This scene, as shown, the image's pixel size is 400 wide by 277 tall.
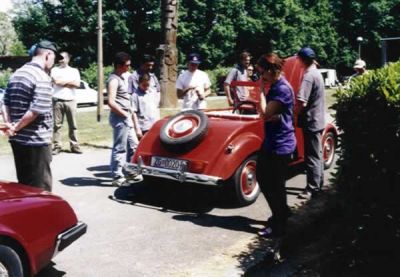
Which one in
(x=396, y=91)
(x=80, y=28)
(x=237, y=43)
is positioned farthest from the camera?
(x=237, y=43)

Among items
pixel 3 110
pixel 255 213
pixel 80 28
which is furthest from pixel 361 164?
pixel 80 28

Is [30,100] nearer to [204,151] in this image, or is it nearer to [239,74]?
[204,151]

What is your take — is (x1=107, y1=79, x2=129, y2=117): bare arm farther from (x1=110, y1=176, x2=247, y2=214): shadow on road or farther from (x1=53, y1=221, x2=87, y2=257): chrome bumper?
(x1=53, y1=221, x2=87, y2=257): chrome bumper

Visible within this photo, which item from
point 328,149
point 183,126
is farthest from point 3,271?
point 328,149

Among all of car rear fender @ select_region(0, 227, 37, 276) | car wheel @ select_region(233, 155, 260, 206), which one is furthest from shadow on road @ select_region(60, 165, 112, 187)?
car rear fender @ select_region(0, 227, 37, 276)

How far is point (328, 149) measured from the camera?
8273 millimetres

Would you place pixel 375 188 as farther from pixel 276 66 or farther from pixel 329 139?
pixel 329 139

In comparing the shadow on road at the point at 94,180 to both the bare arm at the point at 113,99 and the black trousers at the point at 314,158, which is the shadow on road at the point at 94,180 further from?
the black trousers at the point at 314,158

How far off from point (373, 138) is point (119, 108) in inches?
154

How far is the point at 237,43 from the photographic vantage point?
4775 cm

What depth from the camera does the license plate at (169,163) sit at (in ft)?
19.9

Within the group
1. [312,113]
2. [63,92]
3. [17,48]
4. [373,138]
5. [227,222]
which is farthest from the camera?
[17,48]

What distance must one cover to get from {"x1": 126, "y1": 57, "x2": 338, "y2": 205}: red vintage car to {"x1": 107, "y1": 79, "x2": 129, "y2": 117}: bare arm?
0.52 meters

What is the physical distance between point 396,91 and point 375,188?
76cm
